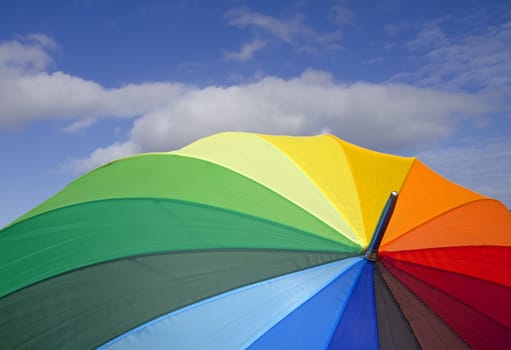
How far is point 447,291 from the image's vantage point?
15.3 feet

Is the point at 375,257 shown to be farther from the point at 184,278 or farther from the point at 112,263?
the point at 112,263

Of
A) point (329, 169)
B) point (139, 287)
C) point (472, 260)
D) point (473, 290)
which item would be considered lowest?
point (139, 287)

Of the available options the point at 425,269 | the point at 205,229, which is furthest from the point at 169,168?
the point at 425,269

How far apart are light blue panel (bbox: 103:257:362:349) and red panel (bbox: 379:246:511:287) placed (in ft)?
3.00

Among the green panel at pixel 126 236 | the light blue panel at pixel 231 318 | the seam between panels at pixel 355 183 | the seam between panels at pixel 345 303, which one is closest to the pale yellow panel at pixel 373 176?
the seam between panels at pixel 355 183

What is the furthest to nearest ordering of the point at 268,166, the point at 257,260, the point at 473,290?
the point at 268,166
the point at 473,290
the point at 257,260

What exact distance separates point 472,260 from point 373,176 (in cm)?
121

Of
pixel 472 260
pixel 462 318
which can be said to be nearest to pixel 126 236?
pixel 462 318

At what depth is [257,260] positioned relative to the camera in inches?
163

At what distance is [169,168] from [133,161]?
60 centimetres

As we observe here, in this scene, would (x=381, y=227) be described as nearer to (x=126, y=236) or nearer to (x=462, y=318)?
(x=462, y=318)

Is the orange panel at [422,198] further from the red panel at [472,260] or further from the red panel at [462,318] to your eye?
the red panel at [462,318]

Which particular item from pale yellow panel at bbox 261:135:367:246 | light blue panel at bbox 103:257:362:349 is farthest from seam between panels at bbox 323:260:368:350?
pale yellow panel at bbox 261:135:367:246

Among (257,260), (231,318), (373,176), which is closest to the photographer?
(231,318)
